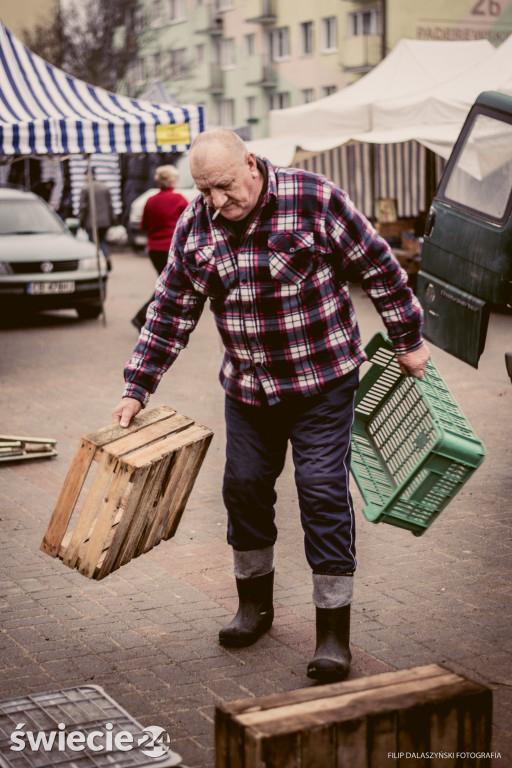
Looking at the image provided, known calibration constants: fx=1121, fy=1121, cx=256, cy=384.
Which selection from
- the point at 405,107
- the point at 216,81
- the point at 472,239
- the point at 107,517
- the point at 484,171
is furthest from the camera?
the point at 216,81

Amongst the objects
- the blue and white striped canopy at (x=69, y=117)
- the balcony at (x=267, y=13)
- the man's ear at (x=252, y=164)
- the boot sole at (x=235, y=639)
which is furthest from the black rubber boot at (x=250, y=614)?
the balcony at (x=267, y=13)

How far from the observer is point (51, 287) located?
586 inches

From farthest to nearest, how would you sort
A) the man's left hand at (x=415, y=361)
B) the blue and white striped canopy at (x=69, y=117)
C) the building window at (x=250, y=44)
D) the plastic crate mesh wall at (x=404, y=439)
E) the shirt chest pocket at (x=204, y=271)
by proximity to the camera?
the building window at (x=250, y=44) < the blue and white striped canopy at (x=69, y=117) < the plastic crate mesh wall at (x=404, y=439) < the man's left hand at (x=415, y=361) < the shirt chest pocket at (x=204, y=271)

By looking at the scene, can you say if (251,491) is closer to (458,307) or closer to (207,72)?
(458,307)

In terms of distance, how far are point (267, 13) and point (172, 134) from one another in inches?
1696

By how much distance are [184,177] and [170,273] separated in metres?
22.6

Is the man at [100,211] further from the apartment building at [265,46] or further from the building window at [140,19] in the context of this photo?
the building window at [140,19]

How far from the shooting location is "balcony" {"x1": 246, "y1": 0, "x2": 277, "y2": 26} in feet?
177

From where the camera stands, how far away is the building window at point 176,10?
6300cm

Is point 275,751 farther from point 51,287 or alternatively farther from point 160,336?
point 51,287

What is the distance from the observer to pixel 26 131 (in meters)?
12.7

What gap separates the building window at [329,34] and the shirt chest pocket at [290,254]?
48.5m

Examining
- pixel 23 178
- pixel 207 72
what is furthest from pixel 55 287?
pixel 207 72

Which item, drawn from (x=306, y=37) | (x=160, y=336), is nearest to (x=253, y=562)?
(x=160, y=336)
